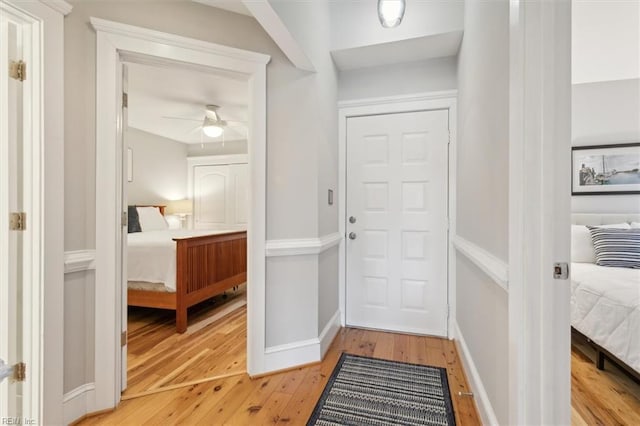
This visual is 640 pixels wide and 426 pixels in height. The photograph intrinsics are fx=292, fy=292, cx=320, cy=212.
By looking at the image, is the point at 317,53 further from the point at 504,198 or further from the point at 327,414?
the point at 327,414

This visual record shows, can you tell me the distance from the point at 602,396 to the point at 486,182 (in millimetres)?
1497

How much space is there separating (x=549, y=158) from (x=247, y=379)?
2026mm

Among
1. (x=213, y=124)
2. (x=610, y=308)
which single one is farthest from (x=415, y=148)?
(x=213, y=124)

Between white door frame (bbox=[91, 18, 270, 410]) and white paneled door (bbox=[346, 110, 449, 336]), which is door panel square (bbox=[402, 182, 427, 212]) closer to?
white paneled door (bbox=[346, 110, 449, 336])

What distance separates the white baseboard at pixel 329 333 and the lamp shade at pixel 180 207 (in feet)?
14.4

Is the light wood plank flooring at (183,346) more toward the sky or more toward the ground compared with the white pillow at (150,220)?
more toward the ground

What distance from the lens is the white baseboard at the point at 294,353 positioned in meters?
2.01

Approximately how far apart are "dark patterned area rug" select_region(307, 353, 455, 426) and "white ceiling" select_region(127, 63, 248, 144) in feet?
8.59

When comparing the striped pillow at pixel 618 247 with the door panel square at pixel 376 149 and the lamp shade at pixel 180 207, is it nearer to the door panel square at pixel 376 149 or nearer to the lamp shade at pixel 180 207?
the door panel square at pixel 376 149

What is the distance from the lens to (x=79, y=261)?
1556 millimetres

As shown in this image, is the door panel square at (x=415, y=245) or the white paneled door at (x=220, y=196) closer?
the door panel square at (x=415, y=245)
